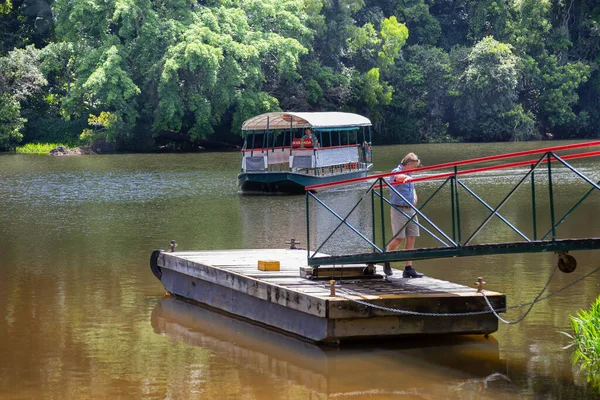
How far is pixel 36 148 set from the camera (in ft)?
185

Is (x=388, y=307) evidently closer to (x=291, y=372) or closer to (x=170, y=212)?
(x=291, y=372)

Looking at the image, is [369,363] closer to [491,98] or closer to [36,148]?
[36,148]

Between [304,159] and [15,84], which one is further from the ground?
[15,84]

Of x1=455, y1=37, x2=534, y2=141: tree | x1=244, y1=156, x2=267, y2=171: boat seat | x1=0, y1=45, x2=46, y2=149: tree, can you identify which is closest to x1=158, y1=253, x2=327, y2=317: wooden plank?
x1=244, y1=156, x2=267, y2=171: boat seat

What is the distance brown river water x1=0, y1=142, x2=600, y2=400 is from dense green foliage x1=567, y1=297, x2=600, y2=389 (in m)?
0.16

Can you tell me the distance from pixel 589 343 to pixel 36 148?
4981 cm

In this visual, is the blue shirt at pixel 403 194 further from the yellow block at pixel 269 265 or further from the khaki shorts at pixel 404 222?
the yellow block at pixel 269 265

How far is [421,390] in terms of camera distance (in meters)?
9.81

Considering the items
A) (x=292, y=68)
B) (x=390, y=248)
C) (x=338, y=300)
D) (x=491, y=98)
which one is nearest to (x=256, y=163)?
(x=390, y=248)

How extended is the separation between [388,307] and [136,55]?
4574 centimetres

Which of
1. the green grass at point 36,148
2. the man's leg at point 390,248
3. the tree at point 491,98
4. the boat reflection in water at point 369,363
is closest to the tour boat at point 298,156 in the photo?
the man's leg at point 390,248

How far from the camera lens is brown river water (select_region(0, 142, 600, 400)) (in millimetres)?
10023

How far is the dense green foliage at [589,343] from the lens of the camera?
1003 cm

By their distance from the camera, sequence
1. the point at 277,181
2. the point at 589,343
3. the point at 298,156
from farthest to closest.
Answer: the point at 298,156
the point at 277,181
the point at 589,343
